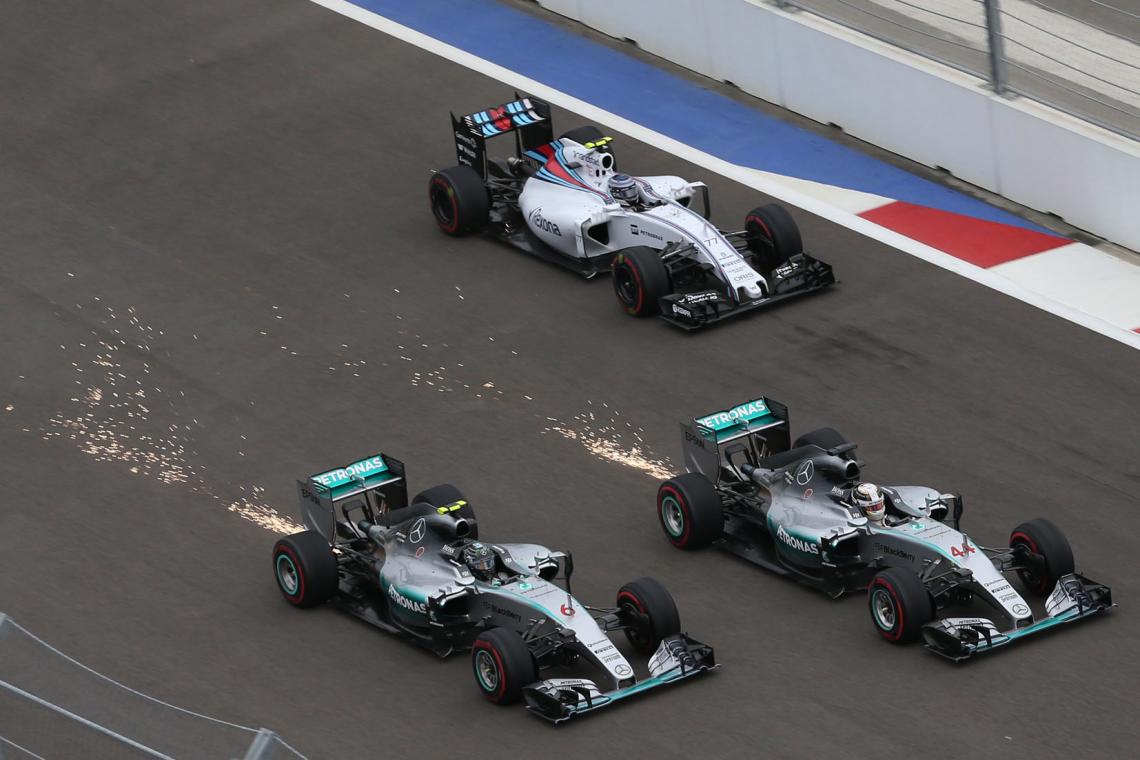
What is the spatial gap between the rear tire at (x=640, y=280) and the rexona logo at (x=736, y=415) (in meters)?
3.19

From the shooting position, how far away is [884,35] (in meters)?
23.9

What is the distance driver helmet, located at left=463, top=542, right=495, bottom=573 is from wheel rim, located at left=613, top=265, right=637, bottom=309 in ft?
16.6

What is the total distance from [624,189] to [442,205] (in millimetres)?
2050

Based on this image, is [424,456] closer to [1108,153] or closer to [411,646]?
[411,646]

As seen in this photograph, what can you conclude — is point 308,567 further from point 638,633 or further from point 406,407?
point 406,407

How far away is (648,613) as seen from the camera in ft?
51.4

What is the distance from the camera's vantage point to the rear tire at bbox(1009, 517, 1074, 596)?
52.6 ft

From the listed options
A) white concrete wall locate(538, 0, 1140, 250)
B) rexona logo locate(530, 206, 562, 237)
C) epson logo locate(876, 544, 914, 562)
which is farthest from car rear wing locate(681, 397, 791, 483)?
white concrete wall locate(538, 0, 1140, 250)

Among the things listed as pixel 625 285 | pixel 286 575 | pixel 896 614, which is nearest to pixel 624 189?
pixel 625 285

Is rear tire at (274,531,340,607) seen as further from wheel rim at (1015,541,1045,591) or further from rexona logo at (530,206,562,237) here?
rexona logo at (530,206,562,237)

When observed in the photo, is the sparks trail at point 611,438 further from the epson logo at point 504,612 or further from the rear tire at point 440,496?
the epson logo at point 504,612

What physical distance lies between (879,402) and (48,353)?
7.36m

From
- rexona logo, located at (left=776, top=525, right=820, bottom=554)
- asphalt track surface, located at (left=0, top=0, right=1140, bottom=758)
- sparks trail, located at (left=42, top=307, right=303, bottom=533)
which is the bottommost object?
sparks trail, located at (left=42, top=307, right=303, bottom=533)

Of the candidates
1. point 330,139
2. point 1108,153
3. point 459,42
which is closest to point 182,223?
point 330,139
